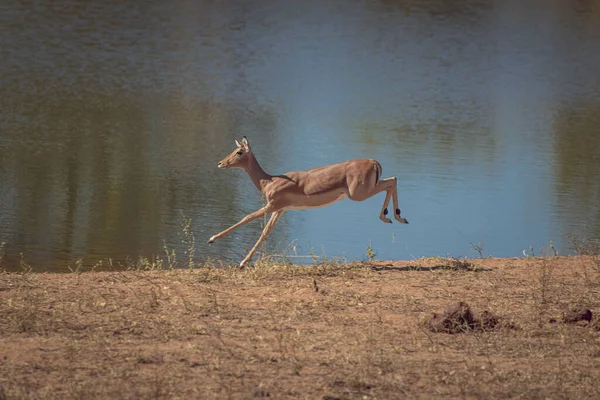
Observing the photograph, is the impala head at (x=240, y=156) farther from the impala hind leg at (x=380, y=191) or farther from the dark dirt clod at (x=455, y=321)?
the dark dirt clod at (x=455, y=321)

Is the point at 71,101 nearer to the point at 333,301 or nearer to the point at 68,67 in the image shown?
the point at 68,67

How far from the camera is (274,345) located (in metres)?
7.53

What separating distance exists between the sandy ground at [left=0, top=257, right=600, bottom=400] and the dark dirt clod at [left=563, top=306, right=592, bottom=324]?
0.07 meters

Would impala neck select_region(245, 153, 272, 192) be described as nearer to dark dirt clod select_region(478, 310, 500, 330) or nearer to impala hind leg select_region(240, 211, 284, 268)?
impala hind leg select_region(240, 211, 284, 268)

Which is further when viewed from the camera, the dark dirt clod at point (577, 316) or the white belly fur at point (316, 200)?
the white belly fur at point (316, 200)

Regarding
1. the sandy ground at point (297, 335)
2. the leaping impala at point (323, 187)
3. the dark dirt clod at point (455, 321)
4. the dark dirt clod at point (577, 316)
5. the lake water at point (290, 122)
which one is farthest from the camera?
the lake water at point (290, 122)

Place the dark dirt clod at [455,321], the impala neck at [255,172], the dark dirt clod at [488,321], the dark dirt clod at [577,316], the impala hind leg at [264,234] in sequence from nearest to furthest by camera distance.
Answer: the dark dirt clod at [455,321] → the dark dirt clod at [488,321] → the dark dirt clod at [577,316] → the impala hind leg at [264,234] → the impala neck at [255,172]

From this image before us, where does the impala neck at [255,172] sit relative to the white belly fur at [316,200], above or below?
above

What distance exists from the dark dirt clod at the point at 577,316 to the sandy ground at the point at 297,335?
73 millimetres

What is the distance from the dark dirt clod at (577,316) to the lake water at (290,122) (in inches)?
164

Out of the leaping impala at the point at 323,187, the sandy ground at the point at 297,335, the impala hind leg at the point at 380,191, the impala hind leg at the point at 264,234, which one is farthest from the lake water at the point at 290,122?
the sandy ground at the point at 297,335

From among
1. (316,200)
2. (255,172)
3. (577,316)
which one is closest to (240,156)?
(255,172)

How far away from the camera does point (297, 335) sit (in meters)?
7.86

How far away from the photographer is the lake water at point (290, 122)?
1370cm
